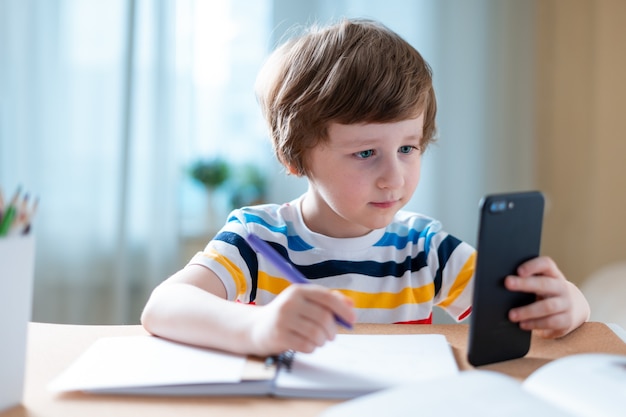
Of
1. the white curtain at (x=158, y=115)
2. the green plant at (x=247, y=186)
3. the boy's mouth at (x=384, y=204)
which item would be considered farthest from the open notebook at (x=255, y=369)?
the green plant at (x=247, y=186)

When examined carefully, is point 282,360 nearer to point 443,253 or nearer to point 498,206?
point 498,206

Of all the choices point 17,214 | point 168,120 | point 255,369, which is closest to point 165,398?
point 255,369

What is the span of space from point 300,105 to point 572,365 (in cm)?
57

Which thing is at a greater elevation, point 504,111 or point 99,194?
point 504,111

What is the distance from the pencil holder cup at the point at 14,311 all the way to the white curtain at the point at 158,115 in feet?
5.64

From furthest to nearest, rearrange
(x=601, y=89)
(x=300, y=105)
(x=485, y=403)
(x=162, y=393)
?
(x=601, y=89) → (x=300, y=105) → (x=162, y=393) → (x=485, y=403)

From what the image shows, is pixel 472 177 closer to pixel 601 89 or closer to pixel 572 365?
pixel 601 89

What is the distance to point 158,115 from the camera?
2.41m

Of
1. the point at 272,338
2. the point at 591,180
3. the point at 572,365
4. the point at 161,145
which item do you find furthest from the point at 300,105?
the point at 591,180

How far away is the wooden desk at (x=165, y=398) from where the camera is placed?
633 mm

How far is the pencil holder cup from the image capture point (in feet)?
2.06

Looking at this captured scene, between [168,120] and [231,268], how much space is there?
4.74 ft

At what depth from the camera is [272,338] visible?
724 mm

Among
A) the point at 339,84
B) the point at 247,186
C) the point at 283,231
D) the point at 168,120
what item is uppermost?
the point at 339,84
